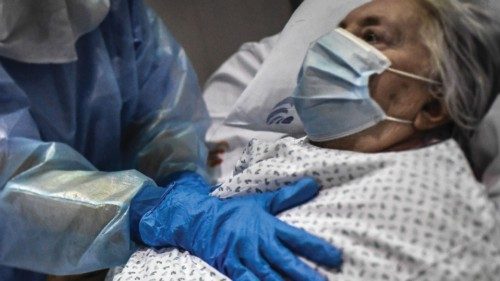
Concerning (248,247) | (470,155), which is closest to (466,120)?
(470,155)

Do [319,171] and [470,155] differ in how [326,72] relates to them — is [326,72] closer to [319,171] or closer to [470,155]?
[319,171]

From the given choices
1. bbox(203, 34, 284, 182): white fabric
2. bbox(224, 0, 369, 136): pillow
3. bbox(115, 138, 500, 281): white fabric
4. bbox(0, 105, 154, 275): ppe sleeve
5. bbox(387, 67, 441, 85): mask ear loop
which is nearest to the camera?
bbox(115, 138, 500, 281): white fabric

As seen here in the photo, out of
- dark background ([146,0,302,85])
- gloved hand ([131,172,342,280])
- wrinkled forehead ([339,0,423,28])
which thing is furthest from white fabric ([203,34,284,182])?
wrinkled forehead ([339,0,423,28])

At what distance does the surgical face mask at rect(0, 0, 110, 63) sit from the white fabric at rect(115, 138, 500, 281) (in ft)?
1.37

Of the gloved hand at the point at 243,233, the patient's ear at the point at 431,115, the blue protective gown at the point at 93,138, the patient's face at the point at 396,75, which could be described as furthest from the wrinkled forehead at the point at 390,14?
the blue protective gown at the point at 93,138

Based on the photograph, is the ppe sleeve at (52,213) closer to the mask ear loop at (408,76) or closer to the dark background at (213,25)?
the mask ear loop at (408,76)

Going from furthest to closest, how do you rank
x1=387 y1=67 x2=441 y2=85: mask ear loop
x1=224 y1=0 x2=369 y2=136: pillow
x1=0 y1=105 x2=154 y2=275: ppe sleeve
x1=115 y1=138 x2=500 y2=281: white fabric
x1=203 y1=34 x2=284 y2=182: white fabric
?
x1=203 y1=34 x2=284 y2=182: white fabric
x1=224 y1=0 x2=369 y2=136: pillow
x1=0 y1=105 x2=154 y2=275: ppe sleeve
x1=387 y1=67 x2=441 y2=85: mask ear loop
x1=115 y1=138 x2=500 y2=281: white fabric

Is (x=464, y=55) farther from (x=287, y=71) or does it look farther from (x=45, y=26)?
(x=45, y=26)

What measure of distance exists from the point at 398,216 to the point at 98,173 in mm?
514

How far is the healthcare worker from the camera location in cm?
81

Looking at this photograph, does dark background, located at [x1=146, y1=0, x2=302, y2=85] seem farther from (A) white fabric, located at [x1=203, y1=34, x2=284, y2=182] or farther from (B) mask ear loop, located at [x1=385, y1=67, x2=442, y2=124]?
(B) mask ear loop, located at [x1=385, y1=67, x2=442, y2=124]

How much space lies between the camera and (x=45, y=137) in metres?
1.04

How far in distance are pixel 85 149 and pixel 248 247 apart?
1.61 feet

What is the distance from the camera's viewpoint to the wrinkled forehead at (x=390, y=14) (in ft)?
2.70
